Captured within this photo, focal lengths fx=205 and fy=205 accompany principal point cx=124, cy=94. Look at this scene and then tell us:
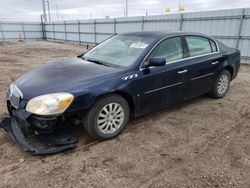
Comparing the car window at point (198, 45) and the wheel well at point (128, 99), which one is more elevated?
the car window at point (198, 45)

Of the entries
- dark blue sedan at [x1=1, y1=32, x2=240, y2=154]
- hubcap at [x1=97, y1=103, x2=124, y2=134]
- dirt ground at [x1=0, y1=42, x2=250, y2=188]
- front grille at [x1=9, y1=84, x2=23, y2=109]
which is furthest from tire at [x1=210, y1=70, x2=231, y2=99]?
front grille at [x1=9, y1=84, x2=23, y2=109]

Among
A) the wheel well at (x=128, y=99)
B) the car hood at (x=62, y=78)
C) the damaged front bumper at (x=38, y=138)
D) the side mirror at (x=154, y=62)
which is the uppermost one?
the side mirror at (x=154, y=62)

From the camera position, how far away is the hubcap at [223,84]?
4.59 metres

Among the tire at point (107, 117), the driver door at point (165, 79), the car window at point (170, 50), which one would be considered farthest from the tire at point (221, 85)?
the tire at point (107, 117)

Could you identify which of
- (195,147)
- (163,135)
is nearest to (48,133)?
(163,135)

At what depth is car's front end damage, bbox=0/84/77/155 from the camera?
2504mm

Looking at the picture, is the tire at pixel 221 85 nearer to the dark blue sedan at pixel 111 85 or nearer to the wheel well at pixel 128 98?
the dark blue sedan at pixel 111 85

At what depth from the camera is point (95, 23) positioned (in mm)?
A: 18750

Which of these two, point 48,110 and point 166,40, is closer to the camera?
point 48,110

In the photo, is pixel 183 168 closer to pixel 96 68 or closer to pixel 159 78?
pixel 159 78

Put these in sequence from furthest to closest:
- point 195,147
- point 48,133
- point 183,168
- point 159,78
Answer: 1. point 159,78
2. point 195,147
3. point 48,133
4. point 183,168

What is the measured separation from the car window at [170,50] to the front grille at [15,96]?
2.03 meters

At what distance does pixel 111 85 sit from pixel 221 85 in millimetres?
3012

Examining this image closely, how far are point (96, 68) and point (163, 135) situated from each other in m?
1.46
